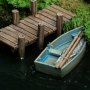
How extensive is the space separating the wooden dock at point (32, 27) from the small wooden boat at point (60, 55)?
0.91 metres

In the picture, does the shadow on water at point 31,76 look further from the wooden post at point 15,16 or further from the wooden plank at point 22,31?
the wooden post at point 15,16

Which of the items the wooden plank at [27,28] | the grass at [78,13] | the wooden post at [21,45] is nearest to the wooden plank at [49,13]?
the grass at [78,13]

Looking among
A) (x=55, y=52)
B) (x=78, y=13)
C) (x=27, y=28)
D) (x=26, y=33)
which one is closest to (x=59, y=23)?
(x=78, y=13)

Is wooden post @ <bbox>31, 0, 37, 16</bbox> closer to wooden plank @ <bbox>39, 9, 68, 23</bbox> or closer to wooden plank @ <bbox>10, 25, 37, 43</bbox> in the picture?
wooden plank @ <bbox>39, 9, 68, 23</bbox>

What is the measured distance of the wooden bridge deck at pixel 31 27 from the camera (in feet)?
86.7

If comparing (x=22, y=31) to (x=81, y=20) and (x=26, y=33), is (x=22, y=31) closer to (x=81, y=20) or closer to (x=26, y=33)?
(x=26, y=33)

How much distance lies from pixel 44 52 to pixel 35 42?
1.39 m

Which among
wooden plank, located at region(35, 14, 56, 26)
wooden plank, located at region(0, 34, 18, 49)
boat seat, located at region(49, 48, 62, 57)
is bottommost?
boat seat, located at region(49, 48, 62, 57)

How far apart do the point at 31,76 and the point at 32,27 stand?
130 inches

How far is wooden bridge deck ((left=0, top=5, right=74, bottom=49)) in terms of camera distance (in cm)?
2642

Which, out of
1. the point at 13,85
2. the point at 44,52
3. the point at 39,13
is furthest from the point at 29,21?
the point at 13,85

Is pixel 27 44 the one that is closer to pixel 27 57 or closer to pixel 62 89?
pixel 27 57

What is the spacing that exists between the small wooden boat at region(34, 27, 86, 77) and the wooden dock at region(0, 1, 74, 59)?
0.91 m

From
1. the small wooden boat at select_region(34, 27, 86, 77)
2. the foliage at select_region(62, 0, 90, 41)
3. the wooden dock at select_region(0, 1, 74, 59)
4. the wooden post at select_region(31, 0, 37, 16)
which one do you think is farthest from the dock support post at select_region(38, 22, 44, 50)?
the foliage at select_region(62, 0, 90, 41)
